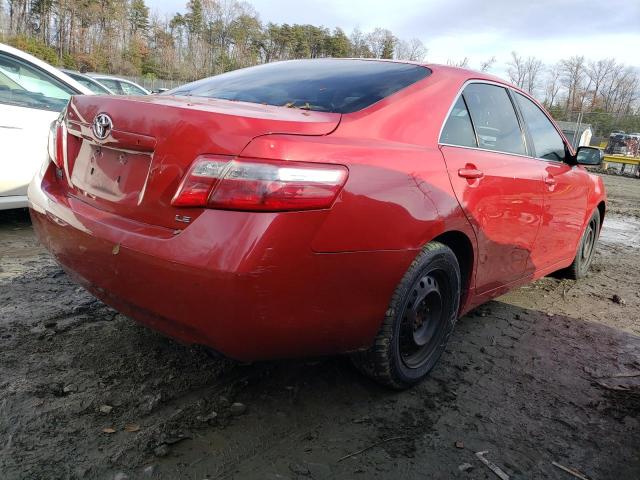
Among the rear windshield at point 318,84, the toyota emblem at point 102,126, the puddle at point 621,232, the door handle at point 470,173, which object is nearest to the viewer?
the toyota emblem at point 102,126

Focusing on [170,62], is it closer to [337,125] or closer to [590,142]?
[590,142]

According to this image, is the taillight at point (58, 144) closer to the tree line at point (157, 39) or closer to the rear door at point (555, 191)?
the rear door at point (555, 191)

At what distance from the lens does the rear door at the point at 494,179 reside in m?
2.51

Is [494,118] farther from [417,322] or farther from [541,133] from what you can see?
[417,322]

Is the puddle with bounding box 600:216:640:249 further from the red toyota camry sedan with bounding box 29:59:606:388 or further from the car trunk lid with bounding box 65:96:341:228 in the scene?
the car trunk lid with bounding box 65:96:341:228

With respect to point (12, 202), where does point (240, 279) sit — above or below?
above

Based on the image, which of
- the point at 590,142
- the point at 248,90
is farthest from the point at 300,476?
the point at 590,142

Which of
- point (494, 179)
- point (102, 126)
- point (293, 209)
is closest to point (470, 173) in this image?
point (494, 179)

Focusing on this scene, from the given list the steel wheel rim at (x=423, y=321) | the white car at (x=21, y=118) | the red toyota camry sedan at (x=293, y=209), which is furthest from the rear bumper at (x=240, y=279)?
the white car at (x=21, y=118)

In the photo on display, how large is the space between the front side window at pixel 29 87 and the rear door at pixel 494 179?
3805 mm

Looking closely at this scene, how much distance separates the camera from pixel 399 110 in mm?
2275

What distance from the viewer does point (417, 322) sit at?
2488 mm

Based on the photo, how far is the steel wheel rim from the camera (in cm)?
236

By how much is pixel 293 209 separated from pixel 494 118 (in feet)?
6.06
